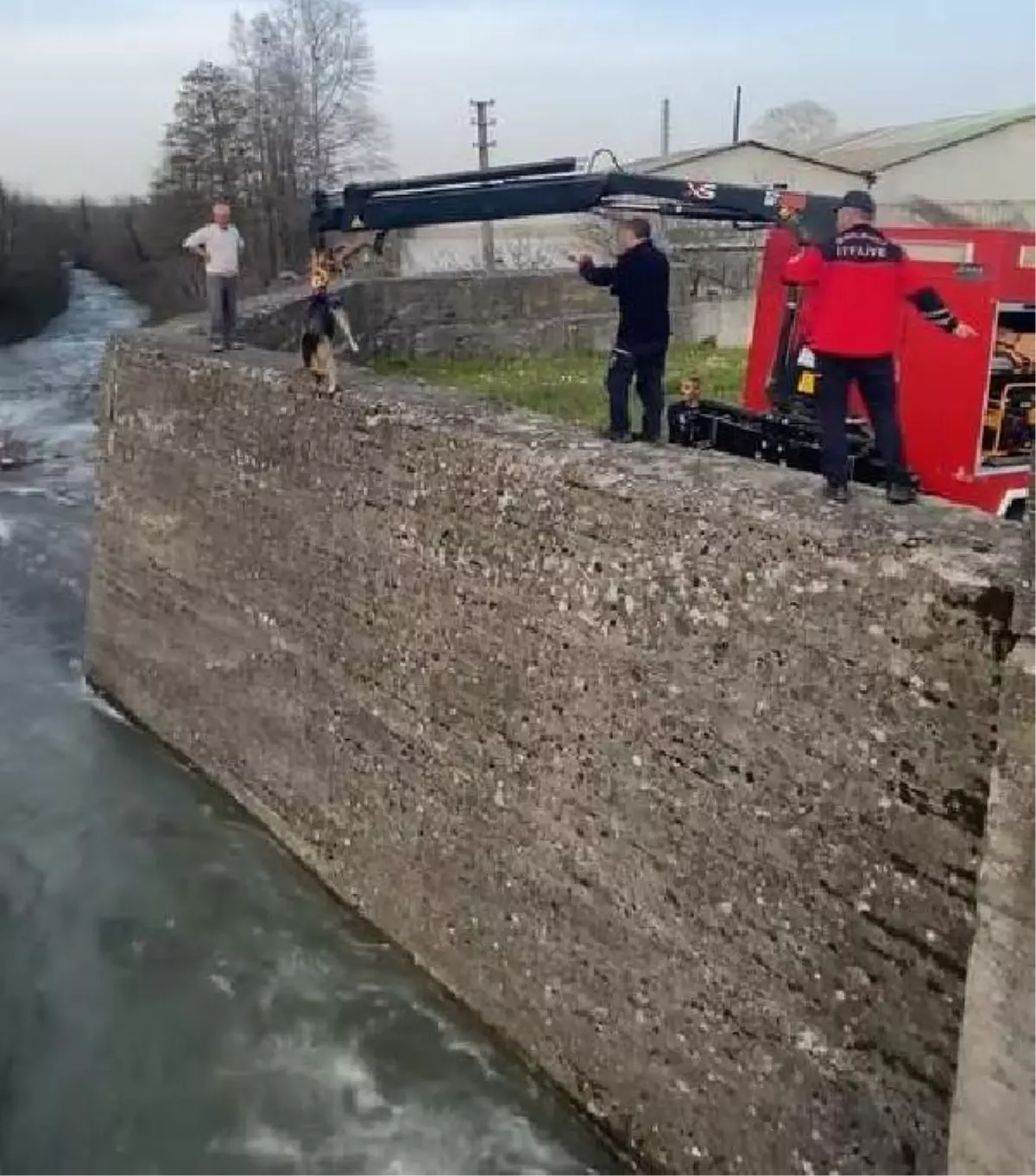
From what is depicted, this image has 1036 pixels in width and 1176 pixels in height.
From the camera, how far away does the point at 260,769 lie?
1133cm

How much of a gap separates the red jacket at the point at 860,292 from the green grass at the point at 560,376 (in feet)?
20.4

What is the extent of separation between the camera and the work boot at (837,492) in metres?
6.72

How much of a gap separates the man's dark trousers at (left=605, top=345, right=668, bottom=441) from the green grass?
401 centimetres

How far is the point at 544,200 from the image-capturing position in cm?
977

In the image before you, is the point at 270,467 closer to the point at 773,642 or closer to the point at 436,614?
the point at 436,614

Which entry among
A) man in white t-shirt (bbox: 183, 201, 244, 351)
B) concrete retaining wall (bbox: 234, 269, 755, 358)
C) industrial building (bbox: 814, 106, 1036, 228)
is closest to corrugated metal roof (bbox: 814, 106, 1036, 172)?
industrial building (bbox: 814, 106, 1036, 228)

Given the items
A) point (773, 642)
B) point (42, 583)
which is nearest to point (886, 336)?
point (773, 642)

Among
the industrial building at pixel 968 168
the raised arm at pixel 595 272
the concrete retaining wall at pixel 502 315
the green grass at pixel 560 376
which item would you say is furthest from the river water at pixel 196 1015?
the industrial building at pixel 968 168

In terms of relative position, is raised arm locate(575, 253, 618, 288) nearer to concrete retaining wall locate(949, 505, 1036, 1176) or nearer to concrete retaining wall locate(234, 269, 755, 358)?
concrete retaining wall locate(949, 505, 1036, 1176)

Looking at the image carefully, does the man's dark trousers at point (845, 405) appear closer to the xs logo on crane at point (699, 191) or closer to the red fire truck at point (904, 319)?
the red fire truck at point (904, 319)

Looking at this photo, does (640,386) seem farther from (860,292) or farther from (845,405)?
(860,292)

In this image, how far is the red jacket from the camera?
662 centimetres

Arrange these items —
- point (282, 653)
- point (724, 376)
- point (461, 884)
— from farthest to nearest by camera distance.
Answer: point (724, 376), point (282, 653), point (461, 884)

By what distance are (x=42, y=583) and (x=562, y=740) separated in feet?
35.7
